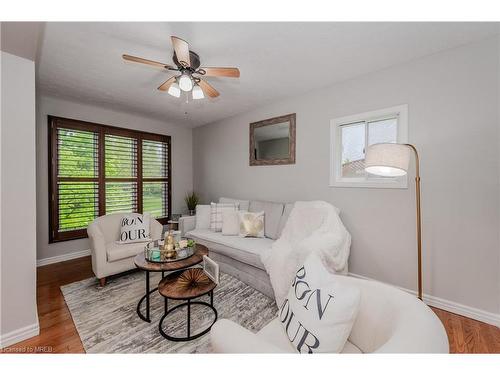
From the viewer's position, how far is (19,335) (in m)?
1.61

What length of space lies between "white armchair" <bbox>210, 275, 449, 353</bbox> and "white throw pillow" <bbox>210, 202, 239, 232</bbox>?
7.30 feet

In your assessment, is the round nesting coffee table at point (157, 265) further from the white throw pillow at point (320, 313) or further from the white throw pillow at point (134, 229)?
the white throw pillow at point (320, 313)

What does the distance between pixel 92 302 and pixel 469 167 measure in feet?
12.6

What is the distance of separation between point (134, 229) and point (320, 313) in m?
2.64

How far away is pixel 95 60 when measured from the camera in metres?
2.15

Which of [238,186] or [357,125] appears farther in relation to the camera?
[238,186]

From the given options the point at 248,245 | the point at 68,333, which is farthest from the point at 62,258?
the point at 248,245

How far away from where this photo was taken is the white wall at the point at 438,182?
1.83 m

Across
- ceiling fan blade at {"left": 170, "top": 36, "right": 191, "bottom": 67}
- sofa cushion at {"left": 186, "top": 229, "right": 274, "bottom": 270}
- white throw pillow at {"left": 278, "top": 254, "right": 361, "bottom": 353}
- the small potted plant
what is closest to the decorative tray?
sofa cushion at {"left": 186, "top": 229, "right": 274, "bottom": 270}

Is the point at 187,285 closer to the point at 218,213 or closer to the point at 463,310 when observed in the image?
→ the point at 218,213

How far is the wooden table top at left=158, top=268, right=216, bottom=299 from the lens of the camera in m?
1.60

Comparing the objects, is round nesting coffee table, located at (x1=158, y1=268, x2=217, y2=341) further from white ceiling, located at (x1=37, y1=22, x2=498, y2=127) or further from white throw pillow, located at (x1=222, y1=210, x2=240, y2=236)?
white ceiling, located at (x1=37, y1=22, x2=498, y2=127)
